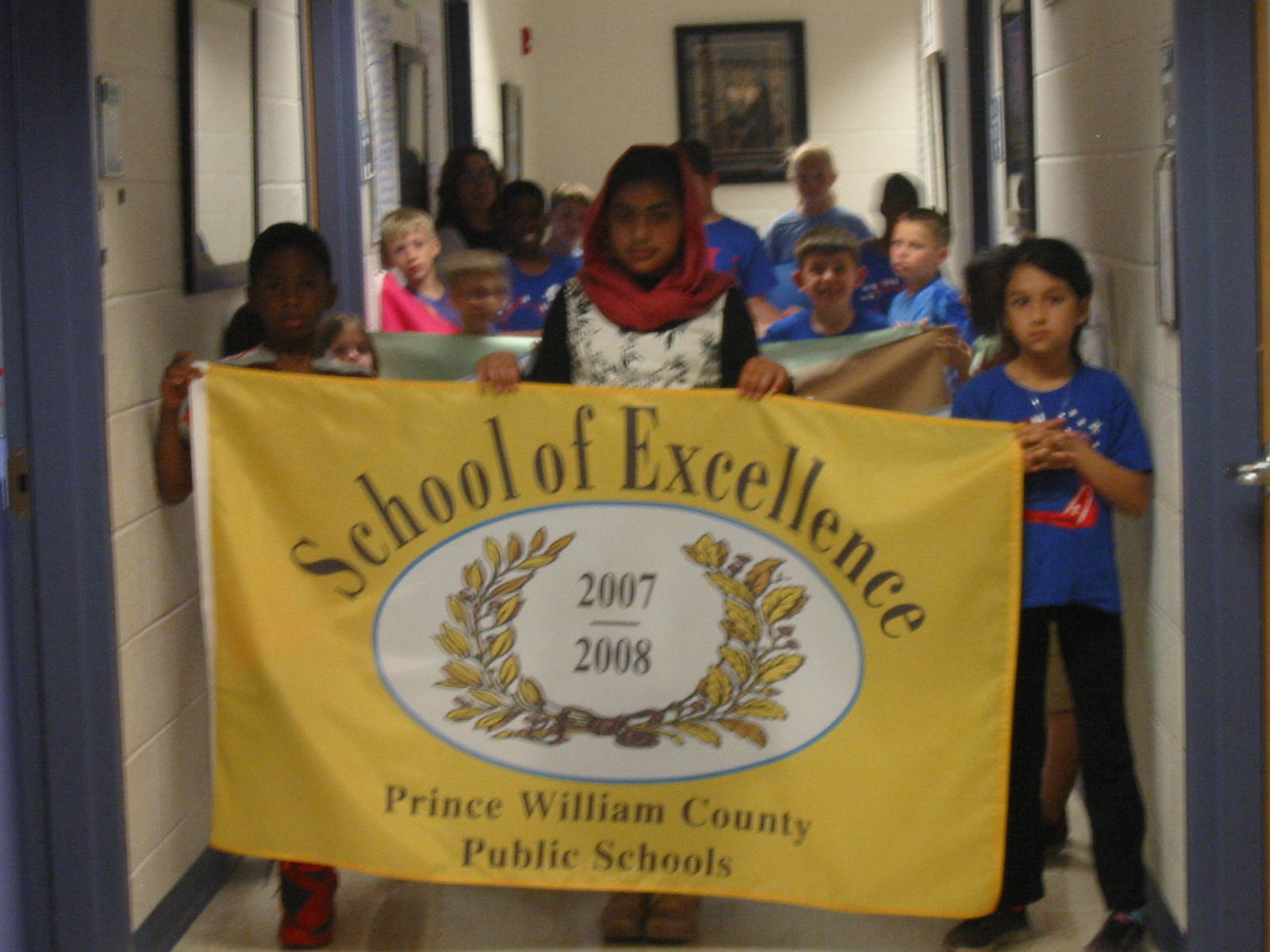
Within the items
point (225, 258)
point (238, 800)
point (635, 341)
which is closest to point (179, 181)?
point (225, 258)

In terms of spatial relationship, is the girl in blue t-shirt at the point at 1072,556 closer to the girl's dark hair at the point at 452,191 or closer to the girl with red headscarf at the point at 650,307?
the girl with red headscarf at the point at 650,307

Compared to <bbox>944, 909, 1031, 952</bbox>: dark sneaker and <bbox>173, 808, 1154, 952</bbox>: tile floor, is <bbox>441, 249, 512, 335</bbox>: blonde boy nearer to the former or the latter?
<bbox>173, 808, 1154, 952</bbox>: tile floor

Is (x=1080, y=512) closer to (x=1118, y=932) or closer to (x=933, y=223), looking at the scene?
(x=1118, y=932)

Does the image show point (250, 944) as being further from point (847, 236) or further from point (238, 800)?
point (847, 236)

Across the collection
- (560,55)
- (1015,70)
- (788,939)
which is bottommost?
(788,939)

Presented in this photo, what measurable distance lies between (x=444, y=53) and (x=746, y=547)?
5.02m

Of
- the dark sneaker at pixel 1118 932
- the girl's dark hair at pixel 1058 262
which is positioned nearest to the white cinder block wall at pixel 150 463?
the girl's dark hair at pixel 1058 262

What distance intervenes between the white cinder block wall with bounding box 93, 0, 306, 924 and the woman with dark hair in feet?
6.50

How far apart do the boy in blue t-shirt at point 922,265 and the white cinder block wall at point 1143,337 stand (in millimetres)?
612

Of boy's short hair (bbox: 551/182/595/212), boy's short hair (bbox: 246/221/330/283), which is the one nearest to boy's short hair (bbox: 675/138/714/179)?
boy's short hair (bbox: 551/182/595/212)

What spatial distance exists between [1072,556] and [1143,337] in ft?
1.75

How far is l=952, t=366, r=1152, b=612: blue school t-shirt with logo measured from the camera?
2.60 metres

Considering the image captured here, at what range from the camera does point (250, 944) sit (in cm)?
288

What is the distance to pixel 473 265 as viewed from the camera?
3717 mm
